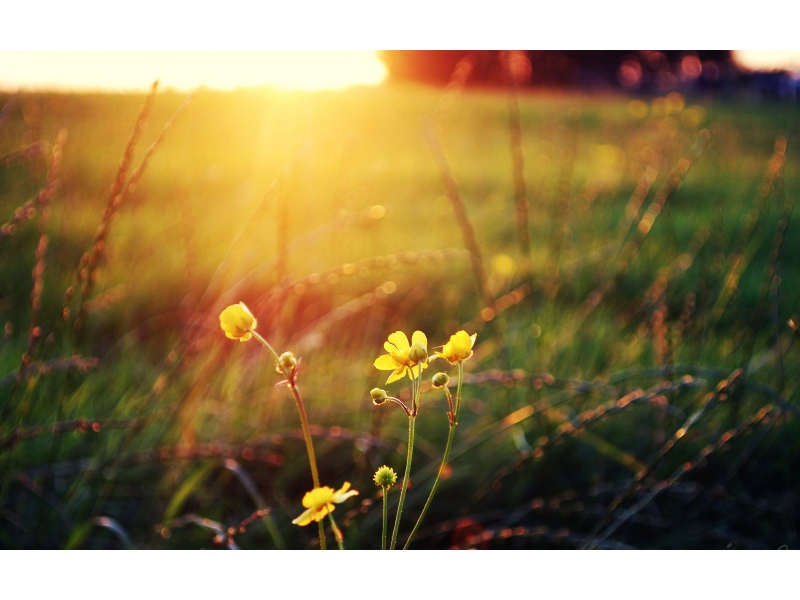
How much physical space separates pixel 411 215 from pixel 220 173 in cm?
68

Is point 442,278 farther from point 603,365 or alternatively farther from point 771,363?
point 771,363

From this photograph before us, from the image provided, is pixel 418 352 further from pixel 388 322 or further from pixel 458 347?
pixel 388 322

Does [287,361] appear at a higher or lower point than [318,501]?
higher

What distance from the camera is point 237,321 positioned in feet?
1.77

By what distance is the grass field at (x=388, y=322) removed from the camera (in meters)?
1.00

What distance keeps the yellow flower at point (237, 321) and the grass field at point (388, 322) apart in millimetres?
202

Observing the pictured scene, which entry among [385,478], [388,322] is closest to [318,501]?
[385,478]

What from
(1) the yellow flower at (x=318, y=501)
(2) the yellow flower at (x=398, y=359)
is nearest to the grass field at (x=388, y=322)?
(1) the yellow flower at (x=318, y=501)

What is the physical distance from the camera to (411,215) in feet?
6.91

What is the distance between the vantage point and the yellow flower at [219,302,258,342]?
0.54 meters

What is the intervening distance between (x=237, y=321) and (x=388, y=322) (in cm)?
100

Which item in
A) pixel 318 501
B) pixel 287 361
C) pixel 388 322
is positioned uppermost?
pixel 388 322

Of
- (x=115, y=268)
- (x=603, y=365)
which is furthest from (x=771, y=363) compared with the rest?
(x=115, y=268)
